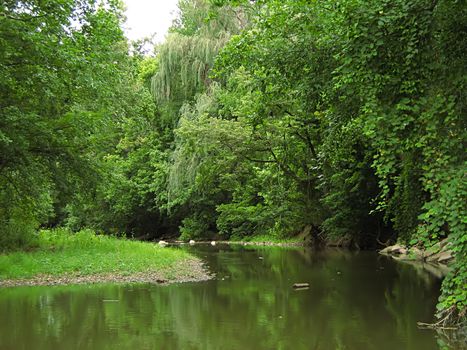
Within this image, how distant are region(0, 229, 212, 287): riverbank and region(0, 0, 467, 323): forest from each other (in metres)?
1.41

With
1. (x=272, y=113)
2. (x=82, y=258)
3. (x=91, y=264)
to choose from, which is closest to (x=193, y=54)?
(x=272, y=113)

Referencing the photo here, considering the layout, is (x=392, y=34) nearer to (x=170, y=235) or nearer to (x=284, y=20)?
(x=284, y=20)

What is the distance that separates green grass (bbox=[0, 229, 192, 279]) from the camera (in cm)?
1456

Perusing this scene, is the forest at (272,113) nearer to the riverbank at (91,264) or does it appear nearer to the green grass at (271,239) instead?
the green grass at (271,239)

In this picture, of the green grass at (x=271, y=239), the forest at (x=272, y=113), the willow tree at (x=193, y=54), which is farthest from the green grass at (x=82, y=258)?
the willow tree at (x=193, y=54)

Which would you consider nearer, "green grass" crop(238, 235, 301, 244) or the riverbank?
the riverbank

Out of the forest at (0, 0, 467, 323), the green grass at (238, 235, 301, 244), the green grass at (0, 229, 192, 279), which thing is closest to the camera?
the forest at (0, 0, 467, 323)

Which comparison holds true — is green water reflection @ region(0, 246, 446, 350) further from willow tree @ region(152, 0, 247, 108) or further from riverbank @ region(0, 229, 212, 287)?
willow tree @ region(152, 0, 247, 108)

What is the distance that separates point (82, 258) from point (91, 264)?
2.70 ft

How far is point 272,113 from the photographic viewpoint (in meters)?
22.4

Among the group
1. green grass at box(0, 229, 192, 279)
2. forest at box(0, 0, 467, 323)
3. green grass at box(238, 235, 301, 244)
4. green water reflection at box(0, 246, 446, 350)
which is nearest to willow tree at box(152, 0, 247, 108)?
forest at box(0, 0, 467, 323)

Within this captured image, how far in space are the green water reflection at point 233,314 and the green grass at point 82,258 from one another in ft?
6.23

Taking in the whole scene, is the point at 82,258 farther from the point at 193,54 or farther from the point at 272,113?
the point at 193,54

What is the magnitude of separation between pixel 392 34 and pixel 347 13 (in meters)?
0.66
